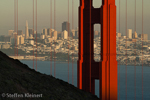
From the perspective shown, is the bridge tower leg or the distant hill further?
the bridge tower leg

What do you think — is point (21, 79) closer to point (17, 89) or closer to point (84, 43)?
point (17, 89)

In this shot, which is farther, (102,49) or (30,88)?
(102,49)

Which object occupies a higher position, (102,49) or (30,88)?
(102,49)

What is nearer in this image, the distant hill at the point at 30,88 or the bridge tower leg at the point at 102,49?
the distant hill at the point at 30,88
